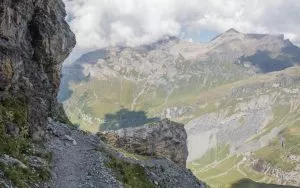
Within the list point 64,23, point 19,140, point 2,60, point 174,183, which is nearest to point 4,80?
point 2,60

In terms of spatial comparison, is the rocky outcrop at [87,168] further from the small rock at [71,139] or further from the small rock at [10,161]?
the small rock at [10,161]

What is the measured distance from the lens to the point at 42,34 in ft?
192

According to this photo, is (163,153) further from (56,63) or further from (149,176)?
(149,176)

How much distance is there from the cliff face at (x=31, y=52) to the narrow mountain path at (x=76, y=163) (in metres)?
2.89

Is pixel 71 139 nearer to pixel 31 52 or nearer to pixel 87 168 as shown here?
pixel 31 52

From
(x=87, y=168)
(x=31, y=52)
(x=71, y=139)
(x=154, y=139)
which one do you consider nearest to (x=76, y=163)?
(x=87, y=168)

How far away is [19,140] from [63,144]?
11.4 metres

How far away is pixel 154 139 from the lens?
292 ft

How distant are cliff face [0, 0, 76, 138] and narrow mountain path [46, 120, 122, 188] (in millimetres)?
2894

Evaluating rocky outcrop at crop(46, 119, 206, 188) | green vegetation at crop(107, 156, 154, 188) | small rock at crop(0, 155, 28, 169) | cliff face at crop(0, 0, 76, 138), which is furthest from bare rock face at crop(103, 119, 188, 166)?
small rock at crop(0, 155, 28, 169)

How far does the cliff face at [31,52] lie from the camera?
43406mm

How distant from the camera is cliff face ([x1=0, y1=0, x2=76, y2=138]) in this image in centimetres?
4341

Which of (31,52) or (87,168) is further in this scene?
(31,52)

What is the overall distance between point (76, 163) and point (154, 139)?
46382mm
